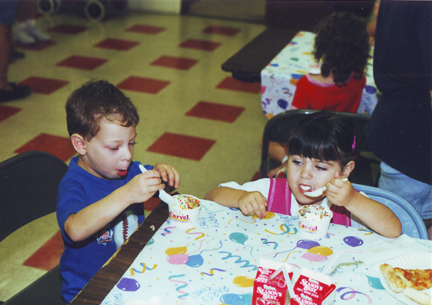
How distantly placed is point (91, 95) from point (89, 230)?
1.11 feet

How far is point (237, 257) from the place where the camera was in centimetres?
89

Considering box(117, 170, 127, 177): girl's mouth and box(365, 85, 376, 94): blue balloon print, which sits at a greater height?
box(117, 170, 127, 177): girl's mouth

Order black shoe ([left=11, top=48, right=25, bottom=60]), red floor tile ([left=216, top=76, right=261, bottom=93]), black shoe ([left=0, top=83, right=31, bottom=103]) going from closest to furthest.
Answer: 1. black shoe ([left=0, top=83, right=31, bottom=103])
2. red floor tile ([left=216, top=76, right=261, bottom=93])
3. black shoe ([left=11, top=48, right=25, bottom=60])

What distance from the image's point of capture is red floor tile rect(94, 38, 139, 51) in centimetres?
408

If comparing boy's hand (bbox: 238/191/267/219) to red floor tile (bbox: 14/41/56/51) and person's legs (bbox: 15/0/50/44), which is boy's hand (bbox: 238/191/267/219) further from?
person's legs (bbox: 15/0/50/44)

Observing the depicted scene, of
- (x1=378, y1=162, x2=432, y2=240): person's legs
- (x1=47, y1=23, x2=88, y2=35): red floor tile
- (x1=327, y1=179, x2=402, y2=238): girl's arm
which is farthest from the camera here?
(x1=47, y1=23, x2=88, y2=35): red floor tile

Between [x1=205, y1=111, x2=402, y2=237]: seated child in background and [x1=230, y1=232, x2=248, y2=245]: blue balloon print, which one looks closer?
[x1=230, y1=232, x2=248, y2=245]: blue balloon print

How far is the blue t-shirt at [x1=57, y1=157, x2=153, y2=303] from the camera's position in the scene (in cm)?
105

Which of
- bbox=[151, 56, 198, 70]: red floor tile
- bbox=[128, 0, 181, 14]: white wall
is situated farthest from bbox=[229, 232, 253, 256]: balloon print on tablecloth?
bbox=[128, 0, 181, 14]: white wall

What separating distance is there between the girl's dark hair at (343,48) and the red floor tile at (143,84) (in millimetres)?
1665

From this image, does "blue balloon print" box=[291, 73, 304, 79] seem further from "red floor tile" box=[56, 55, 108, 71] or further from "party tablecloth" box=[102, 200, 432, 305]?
"red floor tile" box=[56, 55, 108, 71]

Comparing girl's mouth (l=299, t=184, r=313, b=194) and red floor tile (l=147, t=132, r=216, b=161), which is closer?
girl's mouth (l=299, t=184, r=313, b=194)

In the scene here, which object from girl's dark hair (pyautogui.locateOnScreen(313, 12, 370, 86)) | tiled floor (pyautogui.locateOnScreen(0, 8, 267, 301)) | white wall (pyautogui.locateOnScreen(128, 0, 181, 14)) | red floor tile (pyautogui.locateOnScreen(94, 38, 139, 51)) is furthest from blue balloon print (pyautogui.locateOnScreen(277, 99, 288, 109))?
white wall (pyautogui.locateOnScreen(128, 0, 181, 14))

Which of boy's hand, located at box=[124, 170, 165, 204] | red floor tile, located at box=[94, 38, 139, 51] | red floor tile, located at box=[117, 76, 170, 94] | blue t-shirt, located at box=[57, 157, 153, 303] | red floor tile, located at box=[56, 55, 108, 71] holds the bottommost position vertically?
red floor tile, located at box=[117, 76, 170, 94]
